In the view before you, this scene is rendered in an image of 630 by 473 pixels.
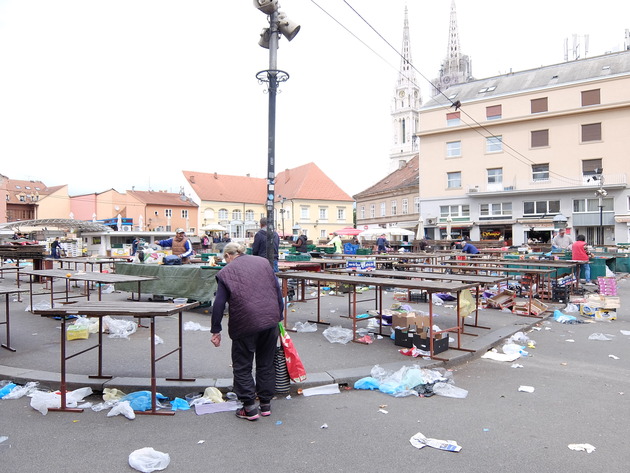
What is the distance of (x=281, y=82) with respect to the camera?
7.36 m

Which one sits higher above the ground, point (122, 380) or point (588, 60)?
point (588, 60)

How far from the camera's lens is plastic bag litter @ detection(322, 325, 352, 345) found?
7.26 meters

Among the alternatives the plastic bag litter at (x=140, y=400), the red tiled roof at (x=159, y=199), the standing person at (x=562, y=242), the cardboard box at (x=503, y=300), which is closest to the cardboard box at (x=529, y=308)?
the cardboard box at (x=503, y=300)

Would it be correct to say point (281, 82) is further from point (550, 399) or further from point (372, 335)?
point (550, 399)

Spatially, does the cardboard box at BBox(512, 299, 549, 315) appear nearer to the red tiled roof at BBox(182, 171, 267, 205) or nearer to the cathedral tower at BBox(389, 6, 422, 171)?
the red tiled roof at BBox(182, 171, 267, 205)

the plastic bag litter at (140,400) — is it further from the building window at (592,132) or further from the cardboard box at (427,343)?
the building window at (592,132)

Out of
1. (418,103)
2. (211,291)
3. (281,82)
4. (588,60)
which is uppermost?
(418,103)

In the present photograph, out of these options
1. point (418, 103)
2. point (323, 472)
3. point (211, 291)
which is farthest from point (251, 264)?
point (418, 103)

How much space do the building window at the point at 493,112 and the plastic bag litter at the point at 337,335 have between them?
39.4 m

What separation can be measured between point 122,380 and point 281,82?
4.92m

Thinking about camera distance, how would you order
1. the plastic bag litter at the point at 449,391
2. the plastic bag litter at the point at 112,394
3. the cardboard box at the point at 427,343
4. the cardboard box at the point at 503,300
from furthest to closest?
the cardboard box at the point at 503,300 < the cardboard box at the point at 427,343 < the plastic bag litter at the point at 449,391 < the plastic bag litter at the point at 112,394

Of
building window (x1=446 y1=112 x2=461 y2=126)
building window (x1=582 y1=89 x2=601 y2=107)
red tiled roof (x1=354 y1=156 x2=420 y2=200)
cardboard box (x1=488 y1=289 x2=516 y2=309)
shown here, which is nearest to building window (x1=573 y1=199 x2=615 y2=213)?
building window (x1=582 y1=89 x2=601 y2=107)

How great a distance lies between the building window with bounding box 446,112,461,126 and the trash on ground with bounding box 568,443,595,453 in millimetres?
42951

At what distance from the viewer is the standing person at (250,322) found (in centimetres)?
428
